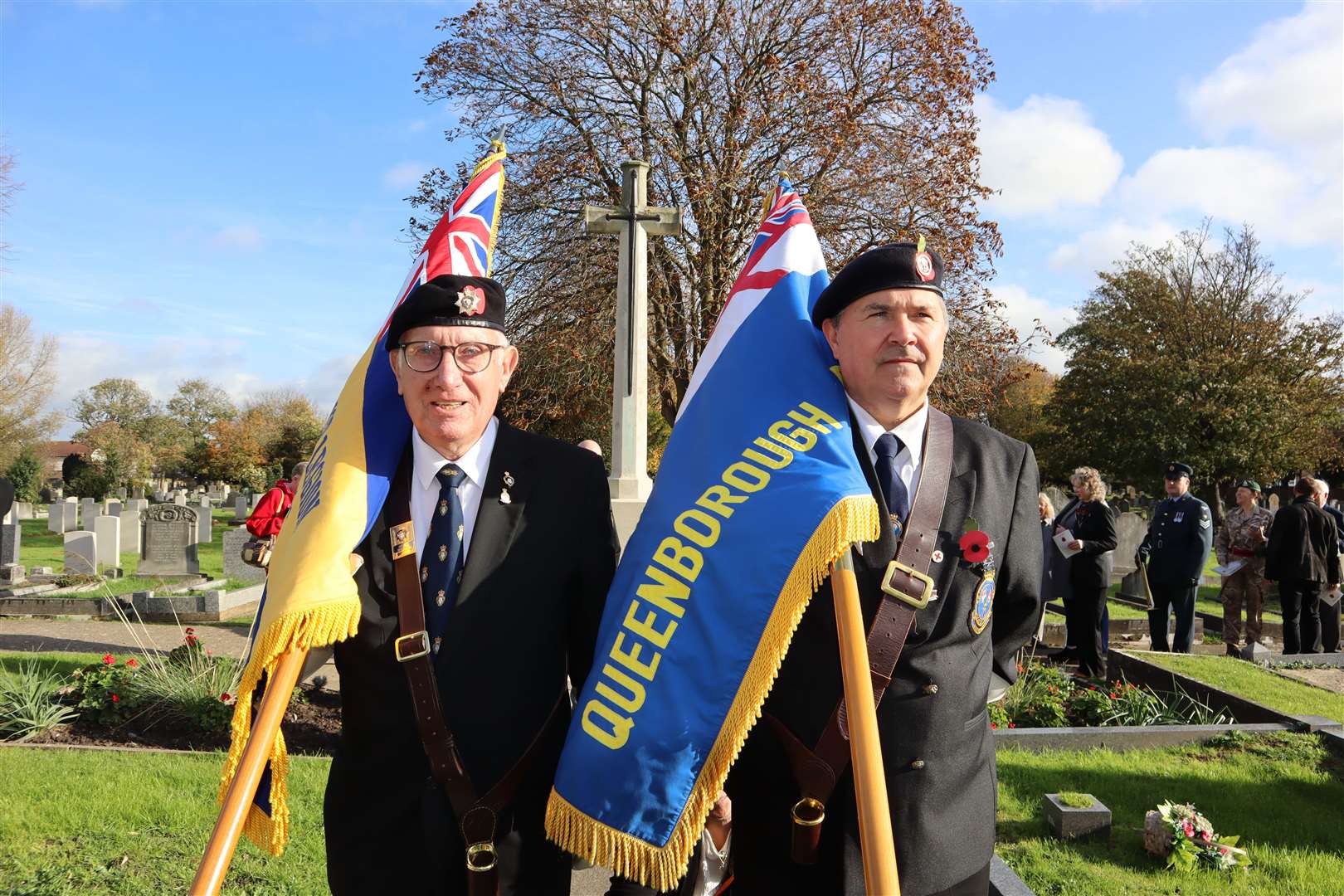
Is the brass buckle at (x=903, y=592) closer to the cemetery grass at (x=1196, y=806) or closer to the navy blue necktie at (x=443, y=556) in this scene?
the navy blue necktie at (x=443, y=556)

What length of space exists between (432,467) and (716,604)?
809 mm

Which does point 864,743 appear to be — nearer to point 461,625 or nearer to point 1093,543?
point 461,625

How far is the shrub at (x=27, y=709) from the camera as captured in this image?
5762 millimetres

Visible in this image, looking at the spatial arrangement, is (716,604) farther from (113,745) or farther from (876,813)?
(113,745)

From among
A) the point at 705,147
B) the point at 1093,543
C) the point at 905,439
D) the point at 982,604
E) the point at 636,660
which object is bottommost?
the point at 1093,543

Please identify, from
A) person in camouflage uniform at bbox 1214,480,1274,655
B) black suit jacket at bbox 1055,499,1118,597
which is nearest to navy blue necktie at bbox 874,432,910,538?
black suit jacket at bbox 1055,499,1118,597

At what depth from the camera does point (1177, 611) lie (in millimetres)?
9602

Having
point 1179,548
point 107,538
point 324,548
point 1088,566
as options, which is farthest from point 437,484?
point 107,538

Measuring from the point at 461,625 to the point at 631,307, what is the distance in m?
7.08

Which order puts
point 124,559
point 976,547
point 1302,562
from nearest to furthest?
point 976,547, point 1302,562, point 124,559

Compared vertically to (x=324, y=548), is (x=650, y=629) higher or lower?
lower

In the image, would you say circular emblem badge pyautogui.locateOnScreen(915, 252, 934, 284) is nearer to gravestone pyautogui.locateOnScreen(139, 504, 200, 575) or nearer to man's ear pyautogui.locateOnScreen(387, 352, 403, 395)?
man's ear pyautogui.locateOnScreen(387, 352, 403, 395)

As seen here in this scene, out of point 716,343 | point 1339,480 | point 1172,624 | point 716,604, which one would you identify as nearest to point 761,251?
point 716,343

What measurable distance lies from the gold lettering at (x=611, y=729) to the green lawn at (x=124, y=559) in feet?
21.0
